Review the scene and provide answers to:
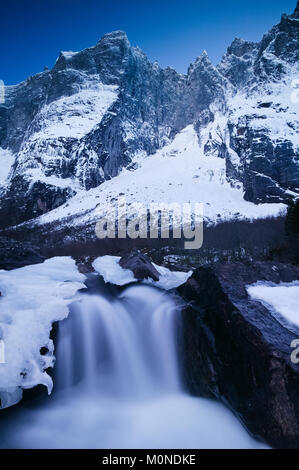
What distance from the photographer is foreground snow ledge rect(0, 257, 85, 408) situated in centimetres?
861

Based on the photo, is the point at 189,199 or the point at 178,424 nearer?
the point at 178,424

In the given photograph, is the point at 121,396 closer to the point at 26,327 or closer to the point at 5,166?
the point at 26,327

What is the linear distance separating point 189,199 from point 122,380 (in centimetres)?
11562

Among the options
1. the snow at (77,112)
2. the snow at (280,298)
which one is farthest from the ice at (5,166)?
the snow at (280,298)

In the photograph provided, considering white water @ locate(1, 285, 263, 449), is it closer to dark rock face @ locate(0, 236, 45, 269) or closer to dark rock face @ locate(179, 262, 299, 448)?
dark rock face @ locate(179, 262, 299, 448)

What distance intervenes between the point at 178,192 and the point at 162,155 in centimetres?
8093

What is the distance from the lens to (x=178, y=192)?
12900 cm

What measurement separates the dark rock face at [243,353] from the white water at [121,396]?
2.25 ft

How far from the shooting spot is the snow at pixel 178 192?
380ft

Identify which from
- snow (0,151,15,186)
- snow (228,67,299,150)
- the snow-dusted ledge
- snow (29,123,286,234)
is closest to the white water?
the snow-dusted ledge

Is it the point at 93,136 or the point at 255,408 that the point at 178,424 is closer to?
the point at 255,408

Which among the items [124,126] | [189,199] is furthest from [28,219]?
[124,126]

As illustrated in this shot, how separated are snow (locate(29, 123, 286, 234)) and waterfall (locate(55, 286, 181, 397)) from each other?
9616 cm

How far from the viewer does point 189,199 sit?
402 ft
